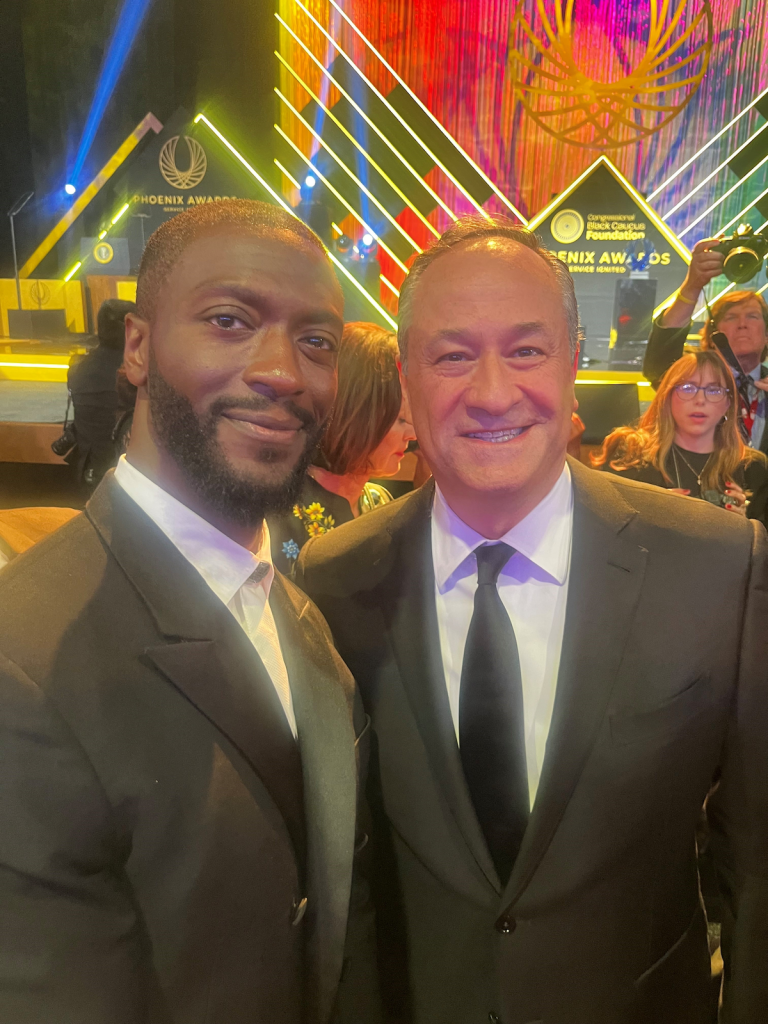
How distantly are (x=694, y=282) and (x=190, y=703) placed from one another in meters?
2.88

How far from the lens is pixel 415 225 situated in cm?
734

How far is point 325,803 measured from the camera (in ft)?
3.46

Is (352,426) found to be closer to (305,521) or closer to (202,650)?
(305,521)

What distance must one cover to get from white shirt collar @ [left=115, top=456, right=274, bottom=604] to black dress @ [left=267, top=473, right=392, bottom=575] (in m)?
1.04

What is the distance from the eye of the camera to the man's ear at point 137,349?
1.07 meters

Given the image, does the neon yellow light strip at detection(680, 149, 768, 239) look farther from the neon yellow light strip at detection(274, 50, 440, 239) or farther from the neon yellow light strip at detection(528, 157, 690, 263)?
the neon yellow light strip at detection(274, 50, 440, 239)

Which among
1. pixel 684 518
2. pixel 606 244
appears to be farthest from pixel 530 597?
pixel 606 244

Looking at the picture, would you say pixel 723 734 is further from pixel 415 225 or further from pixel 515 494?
pixel 415 225

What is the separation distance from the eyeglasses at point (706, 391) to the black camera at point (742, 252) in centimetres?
66

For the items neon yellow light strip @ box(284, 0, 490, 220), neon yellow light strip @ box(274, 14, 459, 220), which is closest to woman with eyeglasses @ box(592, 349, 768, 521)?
neon yellow light strip @ box(284, 0, 490, 220)

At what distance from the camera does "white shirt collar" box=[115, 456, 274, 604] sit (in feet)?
3.29

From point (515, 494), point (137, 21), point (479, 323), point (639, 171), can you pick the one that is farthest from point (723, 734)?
point (639, 171)

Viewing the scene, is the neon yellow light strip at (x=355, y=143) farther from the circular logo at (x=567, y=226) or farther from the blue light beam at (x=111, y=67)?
the blue light beam at (x=111, y=67)

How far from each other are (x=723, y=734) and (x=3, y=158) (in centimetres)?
445
